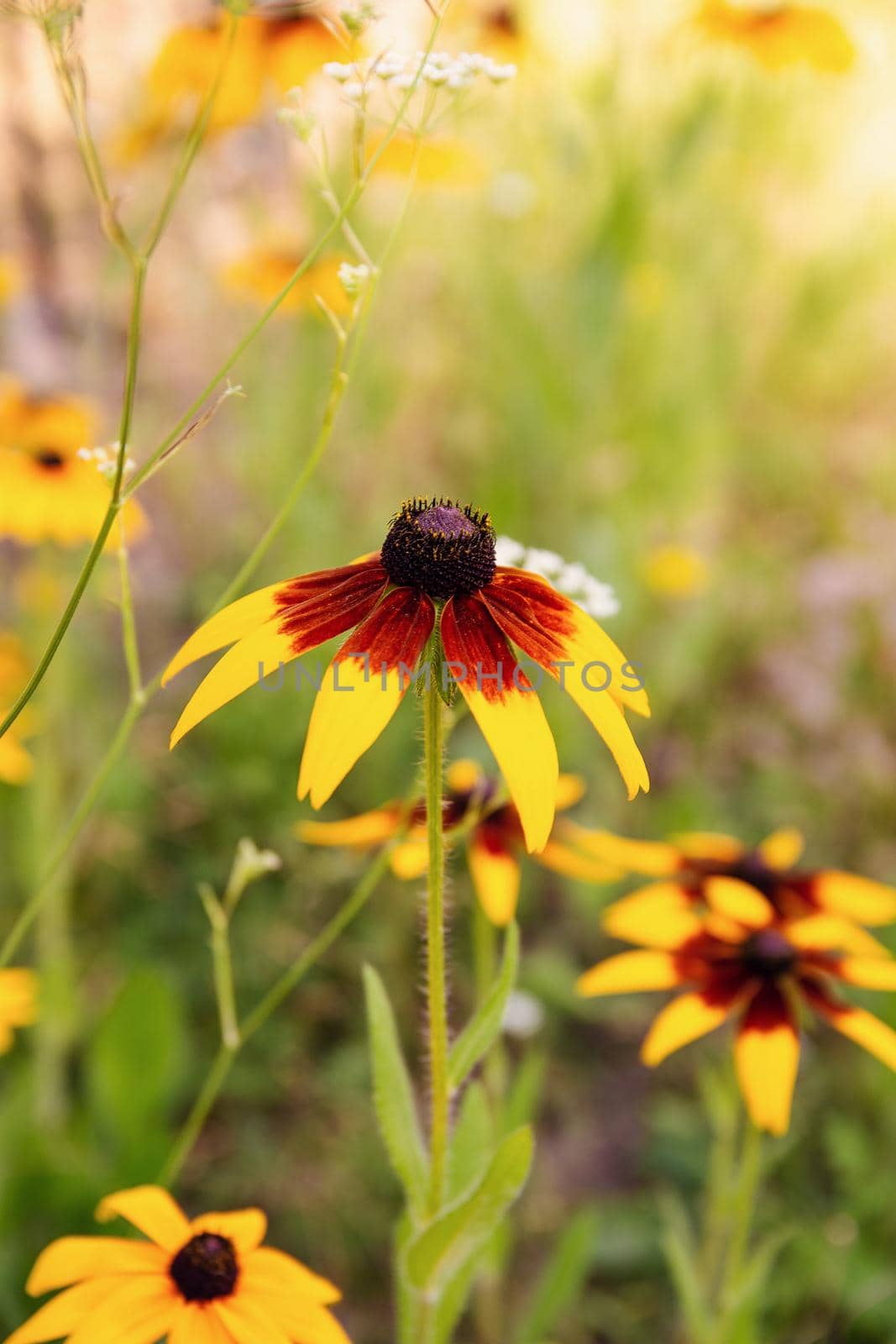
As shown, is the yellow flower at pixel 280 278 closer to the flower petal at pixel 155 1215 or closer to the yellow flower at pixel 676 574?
the yellow flower at pixel 676 574

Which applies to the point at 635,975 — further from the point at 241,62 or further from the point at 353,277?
the point at 241,62

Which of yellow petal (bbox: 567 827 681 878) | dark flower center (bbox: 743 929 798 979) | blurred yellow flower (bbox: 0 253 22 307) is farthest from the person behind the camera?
blurred yellow flower (bbox: 0 253 22 307)

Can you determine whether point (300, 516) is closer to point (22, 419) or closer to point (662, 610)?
point (22, 419)

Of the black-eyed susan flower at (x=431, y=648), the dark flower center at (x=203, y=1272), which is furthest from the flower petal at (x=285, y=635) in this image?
the dark flower center at (x=203, y=1272)

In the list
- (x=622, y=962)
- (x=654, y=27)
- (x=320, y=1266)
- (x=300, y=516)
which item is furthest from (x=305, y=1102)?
(x=654, y=27)

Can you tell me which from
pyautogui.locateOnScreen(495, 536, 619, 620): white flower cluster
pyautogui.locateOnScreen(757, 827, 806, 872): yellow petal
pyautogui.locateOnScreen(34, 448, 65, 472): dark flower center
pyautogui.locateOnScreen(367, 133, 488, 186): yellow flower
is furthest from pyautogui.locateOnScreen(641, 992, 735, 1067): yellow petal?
pyautogui.locateOnScreen(367, 133, 488, 186): yellow flower

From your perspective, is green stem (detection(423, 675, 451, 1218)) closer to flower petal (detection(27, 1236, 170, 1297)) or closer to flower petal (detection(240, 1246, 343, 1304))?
flower petal (detection(240, 1246, 343, 1304))

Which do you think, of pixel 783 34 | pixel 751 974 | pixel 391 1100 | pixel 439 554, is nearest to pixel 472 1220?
pixel 391 1100
